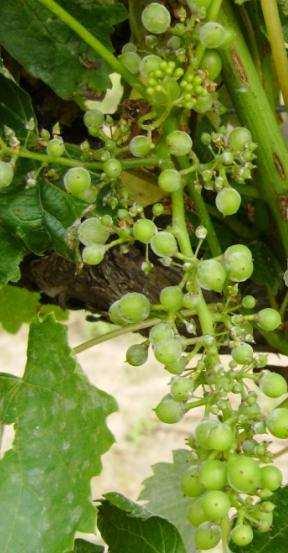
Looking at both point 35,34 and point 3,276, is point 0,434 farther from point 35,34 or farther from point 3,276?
point 35,34

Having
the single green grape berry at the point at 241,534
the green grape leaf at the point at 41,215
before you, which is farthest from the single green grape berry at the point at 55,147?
the single green grape berry at the point at 241,534

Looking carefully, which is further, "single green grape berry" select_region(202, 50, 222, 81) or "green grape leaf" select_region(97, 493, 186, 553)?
"green grape leaf" select_region(97, 493, 186, 553)

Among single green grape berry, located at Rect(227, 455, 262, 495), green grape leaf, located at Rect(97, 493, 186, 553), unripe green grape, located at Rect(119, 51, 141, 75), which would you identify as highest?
unripe green grape, located at Rect(119, 51, 141, 75)

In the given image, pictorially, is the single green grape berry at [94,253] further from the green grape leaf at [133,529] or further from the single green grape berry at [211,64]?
the green grape leaf at [133,529]

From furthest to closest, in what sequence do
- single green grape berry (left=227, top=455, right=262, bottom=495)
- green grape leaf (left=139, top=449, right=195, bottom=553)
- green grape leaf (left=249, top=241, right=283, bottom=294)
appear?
green grape leaf (left=139, top=449, right=195, bottom=553) < green grape leaf (left=249, top=241, right=283, bottom=294) < single green grape berry (left=227, top=455, right=262, bottom=495)

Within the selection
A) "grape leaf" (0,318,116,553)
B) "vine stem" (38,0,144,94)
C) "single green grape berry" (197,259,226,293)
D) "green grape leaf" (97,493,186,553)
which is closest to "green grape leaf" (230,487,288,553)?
"green grape leaf" (97,493,186,553)

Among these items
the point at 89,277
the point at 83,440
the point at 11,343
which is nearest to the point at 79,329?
the point at 11,343

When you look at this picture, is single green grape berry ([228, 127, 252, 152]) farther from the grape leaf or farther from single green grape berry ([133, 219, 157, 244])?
the grape leaf

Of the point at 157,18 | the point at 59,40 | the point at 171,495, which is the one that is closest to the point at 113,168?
the point at 157,18
